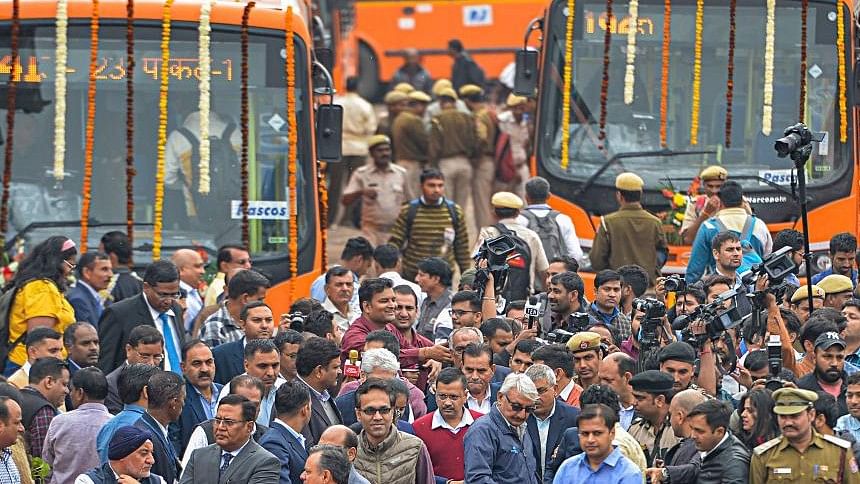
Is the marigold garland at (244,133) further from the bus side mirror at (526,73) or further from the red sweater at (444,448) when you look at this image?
the red sweater at (444,448)

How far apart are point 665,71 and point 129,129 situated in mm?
4530

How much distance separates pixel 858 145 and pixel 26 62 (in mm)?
6722

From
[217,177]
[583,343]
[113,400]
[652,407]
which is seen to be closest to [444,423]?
[652,407]

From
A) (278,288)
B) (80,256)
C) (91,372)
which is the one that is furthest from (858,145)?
(91,372)

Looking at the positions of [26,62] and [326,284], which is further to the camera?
[26,62]

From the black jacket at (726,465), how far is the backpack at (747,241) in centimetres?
450

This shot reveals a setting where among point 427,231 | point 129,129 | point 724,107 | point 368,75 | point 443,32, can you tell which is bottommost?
point 427,231

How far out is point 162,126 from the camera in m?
16.0

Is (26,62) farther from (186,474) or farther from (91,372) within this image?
(186,474)

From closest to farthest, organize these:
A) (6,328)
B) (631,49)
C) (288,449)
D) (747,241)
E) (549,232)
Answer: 1. (288,449)
2. (6,328)
3. (747,241)
4. (549,232)
5. (631,49)

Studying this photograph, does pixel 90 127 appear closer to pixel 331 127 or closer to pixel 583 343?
pixel 331 127

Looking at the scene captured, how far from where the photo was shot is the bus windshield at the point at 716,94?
58.1ft

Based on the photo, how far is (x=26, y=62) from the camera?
628 inches

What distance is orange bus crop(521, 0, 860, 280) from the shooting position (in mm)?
17703
